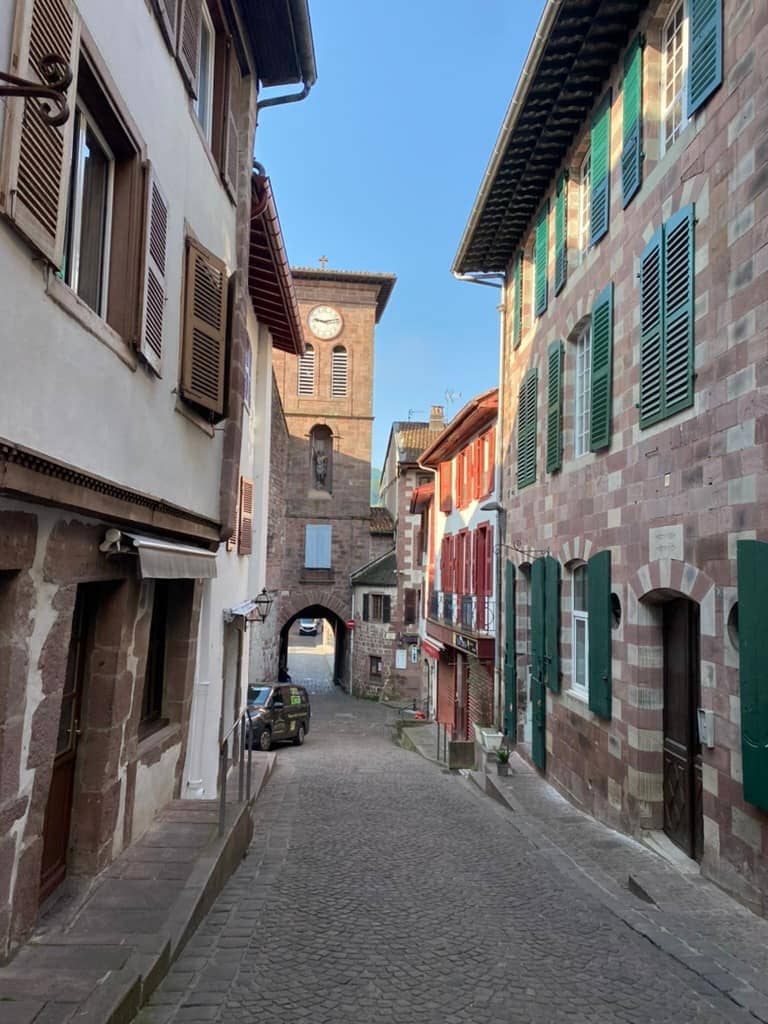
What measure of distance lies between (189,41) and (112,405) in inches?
133

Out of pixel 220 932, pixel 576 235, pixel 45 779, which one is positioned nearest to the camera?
pixel 45 779

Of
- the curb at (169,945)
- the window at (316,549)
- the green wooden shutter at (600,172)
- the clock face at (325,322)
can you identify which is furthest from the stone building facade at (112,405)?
the clock face at (325,322)

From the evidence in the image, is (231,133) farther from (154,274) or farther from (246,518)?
(246,518)

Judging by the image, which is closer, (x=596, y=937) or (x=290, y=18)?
(x=596, y=937)

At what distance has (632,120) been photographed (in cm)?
818

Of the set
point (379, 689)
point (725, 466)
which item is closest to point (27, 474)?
point (725, 466)

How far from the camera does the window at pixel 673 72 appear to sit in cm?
745

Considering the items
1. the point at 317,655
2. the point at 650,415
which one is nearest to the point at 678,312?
the point at 650,415

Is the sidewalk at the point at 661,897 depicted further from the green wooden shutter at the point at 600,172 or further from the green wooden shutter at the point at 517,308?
the green wooden shutter at the point at 517,308

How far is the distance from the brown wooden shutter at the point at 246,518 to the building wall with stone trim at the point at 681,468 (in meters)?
4.21

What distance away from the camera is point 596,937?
4.93m

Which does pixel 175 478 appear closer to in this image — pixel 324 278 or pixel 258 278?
pixel 258 278

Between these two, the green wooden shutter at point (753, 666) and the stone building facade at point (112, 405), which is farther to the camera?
the green wooden shutter at point (753, 666)

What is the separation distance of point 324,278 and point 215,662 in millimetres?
30625
